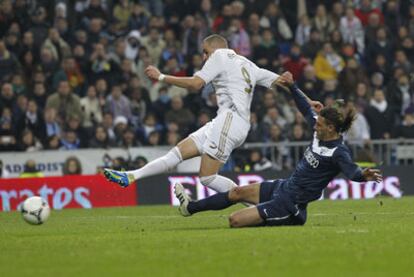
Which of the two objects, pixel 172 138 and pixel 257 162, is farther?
pixel 172 138

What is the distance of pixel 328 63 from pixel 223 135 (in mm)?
11608

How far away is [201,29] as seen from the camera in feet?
88.9

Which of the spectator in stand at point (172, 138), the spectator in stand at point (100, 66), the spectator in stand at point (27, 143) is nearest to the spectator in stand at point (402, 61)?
the spectator in stand at point (172, 138)

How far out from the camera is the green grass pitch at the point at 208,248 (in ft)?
31.4

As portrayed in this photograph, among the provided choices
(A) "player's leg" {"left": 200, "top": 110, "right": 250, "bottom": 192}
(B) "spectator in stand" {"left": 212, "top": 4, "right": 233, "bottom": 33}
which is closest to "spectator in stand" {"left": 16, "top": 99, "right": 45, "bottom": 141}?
(B) "spectator in stand" {"left": 212, "top": 4, "right": 233, "bottom": 33}

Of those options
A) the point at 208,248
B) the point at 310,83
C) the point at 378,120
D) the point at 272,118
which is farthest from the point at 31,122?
the point at 208,248

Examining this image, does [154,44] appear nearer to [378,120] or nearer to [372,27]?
[372,27]

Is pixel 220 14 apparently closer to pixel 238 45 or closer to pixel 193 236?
pixel 238 45

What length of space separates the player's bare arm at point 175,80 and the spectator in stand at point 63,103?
10.1 metres

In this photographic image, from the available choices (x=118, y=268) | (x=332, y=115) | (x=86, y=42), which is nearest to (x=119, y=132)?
(x=86, y=42)

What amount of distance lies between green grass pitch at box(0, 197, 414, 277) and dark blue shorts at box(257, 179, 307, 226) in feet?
0.68

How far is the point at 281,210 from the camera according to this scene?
43.9 ft

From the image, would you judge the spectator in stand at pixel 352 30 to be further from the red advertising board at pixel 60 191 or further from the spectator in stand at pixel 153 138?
the red advertising board at pixel 60 191

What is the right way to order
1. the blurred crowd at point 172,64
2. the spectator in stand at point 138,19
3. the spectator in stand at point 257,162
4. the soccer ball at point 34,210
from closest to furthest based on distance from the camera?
1. the soccer ball at point 34,210
2. the spectator in stand at point 257,162
3. the blurred crowd at point 172,64
4. the spectator in stand at point 138,19
